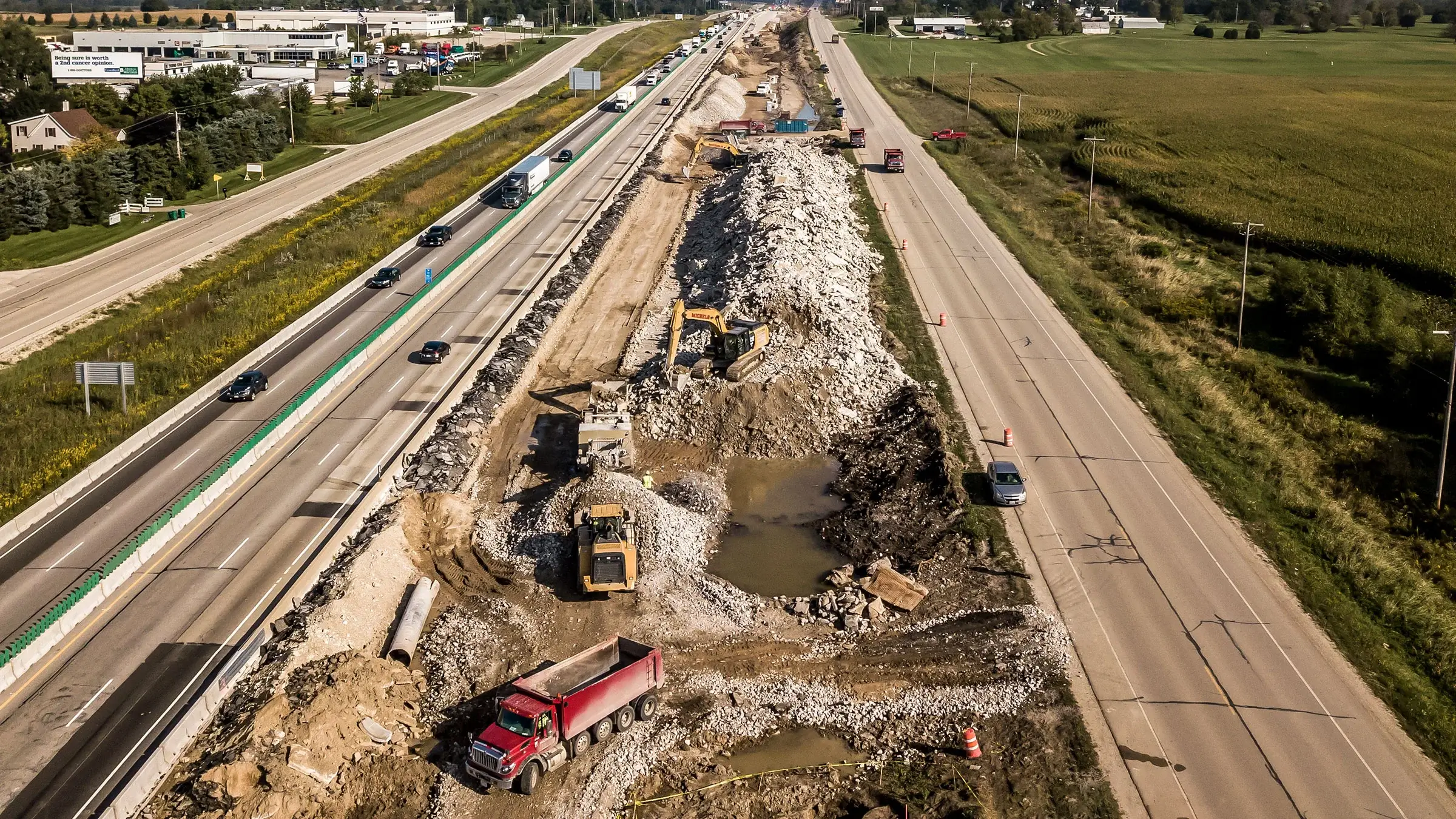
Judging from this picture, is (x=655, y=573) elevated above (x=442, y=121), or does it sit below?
below

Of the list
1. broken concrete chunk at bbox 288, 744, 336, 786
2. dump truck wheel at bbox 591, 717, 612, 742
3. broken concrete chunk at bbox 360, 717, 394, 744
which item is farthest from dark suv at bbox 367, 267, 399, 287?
dump truck wheel at bbox 591, 717, 612, 742

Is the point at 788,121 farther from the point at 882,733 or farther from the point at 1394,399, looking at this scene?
the point at 882,733

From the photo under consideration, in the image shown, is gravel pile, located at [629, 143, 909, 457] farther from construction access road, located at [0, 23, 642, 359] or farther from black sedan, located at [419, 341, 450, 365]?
construction access road, located at [0, 23, 642, 359]

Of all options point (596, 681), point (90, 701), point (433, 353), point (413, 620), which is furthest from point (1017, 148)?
point (90, 701)

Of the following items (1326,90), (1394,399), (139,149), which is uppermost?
(1326,90)

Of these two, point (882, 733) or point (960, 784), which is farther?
point (882, 733)

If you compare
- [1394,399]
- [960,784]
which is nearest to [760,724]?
[960,784]
